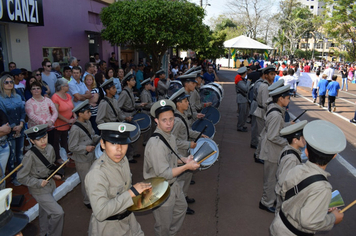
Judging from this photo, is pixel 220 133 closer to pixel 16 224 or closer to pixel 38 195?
pixel 38 195

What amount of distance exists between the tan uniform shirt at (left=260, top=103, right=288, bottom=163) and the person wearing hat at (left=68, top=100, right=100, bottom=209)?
2900 millimetres

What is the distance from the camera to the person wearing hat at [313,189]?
7.96 ft

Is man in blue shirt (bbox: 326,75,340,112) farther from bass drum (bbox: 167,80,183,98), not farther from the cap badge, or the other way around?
the cap badge

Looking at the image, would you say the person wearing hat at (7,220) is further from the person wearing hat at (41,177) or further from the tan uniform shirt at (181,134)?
the tan uniform shirt at (181,134)

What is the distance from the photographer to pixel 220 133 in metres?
9.84

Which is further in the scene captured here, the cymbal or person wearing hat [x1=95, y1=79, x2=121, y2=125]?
person wearing hat [x1=95, y1=79, x2=121, y2=125]

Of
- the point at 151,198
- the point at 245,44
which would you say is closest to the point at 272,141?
the point at 151,198

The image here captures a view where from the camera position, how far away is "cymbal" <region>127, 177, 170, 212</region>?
2527 mm

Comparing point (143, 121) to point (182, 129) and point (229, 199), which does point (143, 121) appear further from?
point (229, 199)

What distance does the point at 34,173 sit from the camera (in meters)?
3.83

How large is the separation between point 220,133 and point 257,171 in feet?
10.2

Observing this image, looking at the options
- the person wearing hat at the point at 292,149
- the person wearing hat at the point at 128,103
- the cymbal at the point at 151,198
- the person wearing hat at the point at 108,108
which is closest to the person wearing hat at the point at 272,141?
the person wearing hat at the point at 292,149

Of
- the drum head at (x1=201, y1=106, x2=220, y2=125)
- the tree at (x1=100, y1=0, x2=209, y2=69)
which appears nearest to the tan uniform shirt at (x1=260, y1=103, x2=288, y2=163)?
the drum head at (x1=201, y1=106, x2=220, y2=125)

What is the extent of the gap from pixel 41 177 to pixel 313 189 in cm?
336
